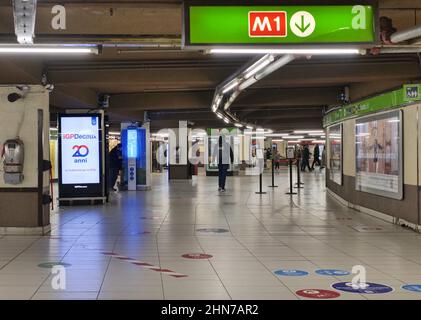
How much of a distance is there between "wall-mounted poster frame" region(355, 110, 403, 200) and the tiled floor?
26.5 inches

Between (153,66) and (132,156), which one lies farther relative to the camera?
(132,156)

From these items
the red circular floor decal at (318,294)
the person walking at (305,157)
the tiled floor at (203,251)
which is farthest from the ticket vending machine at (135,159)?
the person walking at (305,157)

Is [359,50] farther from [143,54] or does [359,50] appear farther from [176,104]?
[176,104]

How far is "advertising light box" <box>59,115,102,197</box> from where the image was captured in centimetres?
1312

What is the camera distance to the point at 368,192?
1156 cm

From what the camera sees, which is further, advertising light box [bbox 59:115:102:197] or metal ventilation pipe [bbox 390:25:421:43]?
advertising light box [bbox 59:115:102:197]

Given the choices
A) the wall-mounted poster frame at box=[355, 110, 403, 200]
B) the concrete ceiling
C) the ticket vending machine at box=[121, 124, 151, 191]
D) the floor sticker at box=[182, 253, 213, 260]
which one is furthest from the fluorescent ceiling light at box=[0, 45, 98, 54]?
the ticket vending machine at box=[121, 124, 151, 191]

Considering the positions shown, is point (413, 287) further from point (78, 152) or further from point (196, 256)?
point (78, 152)

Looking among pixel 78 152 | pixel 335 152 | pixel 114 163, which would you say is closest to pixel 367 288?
pixel 78 152

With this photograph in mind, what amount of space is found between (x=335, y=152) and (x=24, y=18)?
11400 mm

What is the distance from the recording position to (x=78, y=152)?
1322 centimetres

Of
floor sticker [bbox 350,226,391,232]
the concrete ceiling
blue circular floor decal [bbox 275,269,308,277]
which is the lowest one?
floor sticker [bbox 350,226,391,232]

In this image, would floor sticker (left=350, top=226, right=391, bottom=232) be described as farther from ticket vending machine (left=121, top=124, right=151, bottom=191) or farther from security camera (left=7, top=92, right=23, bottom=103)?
ticket vending machine (left=121, top=124, right=151, bottom=191)

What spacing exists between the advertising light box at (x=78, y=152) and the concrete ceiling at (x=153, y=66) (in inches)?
16.5
